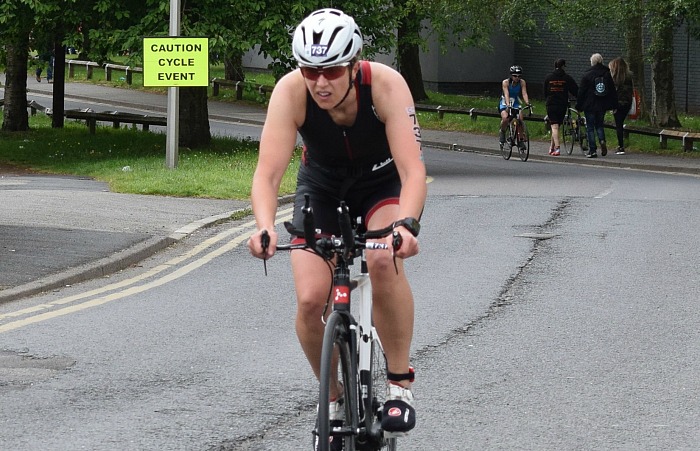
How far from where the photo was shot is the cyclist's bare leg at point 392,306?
485cm

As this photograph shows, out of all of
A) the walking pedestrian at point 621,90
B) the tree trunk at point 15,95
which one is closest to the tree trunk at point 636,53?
the walking pedestrian at point 621,90

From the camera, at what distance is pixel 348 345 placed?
183 inches

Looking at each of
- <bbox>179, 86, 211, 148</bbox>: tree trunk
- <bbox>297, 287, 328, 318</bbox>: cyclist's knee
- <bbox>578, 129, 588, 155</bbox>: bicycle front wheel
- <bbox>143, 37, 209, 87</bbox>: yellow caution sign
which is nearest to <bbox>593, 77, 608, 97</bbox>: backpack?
<bbox>578, 129, 588, 155</bbox>: bicycle front wheel

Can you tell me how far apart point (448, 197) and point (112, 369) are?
33.5 feet

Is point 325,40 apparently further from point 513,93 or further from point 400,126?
point 513,93

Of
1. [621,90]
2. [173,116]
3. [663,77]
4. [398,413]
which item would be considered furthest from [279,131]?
[663,77]

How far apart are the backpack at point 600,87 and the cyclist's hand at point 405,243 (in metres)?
21.0

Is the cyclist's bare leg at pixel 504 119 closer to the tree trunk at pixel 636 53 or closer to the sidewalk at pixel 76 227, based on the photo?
the tree trunk at pixel 636 53

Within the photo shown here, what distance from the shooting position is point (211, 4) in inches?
888

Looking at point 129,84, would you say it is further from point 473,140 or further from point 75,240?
point 75,240

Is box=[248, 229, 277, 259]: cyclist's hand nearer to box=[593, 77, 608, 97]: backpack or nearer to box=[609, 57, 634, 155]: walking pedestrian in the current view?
box=[593, 77, 608, 97]: backpack

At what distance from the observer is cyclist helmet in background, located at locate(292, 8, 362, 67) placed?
4426 mm

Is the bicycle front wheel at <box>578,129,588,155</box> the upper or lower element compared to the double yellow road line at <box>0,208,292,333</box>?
upper

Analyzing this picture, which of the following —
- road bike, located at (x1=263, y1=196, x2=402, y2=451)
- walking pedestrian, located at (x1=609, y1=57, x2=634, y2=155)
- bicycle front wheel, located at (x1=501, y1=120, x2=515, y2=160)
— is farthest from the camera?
walking pedestrian, located at (x1=609, y1=57, x2=634, y2=155)
